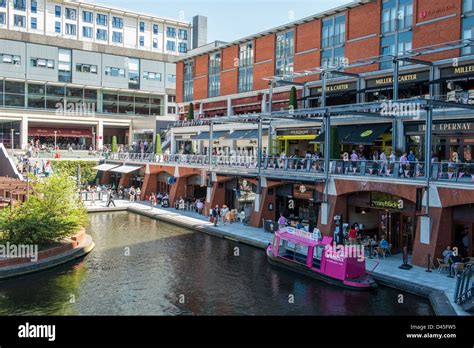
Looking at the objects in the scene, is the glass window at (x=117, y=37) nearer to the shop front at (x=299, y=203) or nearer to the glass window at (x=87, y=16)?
the glass window at (x=87, y=16)

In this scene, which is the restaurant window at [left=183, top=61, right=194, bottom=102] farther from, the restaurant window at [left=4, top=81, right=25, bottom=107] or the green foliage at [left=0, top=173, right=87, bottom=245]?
the green foliage at [left=0, top=173, right=87, bottom=245]

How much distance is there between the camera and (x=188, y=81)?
58.2 metres

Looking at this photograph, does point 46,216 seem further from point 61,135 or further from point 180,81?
point 61,135

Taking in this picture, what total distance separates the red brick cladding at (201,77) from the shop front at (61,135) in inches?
685

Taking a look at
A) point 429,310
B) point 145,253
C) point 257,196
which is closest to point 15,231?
point 145,253

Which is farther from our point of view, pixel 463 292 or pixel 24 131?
pixel 24 131

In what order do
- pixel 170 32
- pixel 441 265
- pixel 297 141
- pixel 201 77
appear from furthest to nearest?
pixel 170 32 → pixel 201 77 → pixel 297 141 → pixel 441 265

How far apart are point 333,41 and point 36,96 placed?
43.0 m

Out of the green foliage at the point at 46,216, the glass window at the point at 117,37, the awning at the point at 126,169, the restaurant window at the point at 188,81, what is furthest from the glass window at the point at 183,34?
the green foliage at the point at 46,216

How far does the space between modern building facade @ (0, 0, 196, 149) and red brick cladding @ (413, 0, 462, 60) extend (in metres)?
39.6

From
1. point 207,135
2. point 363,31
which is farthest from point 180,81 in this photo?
point 363,31

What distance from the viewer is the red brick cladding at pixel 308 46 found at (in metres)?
38.8

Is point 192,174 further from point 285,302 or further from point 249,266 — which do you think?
point 285,302
